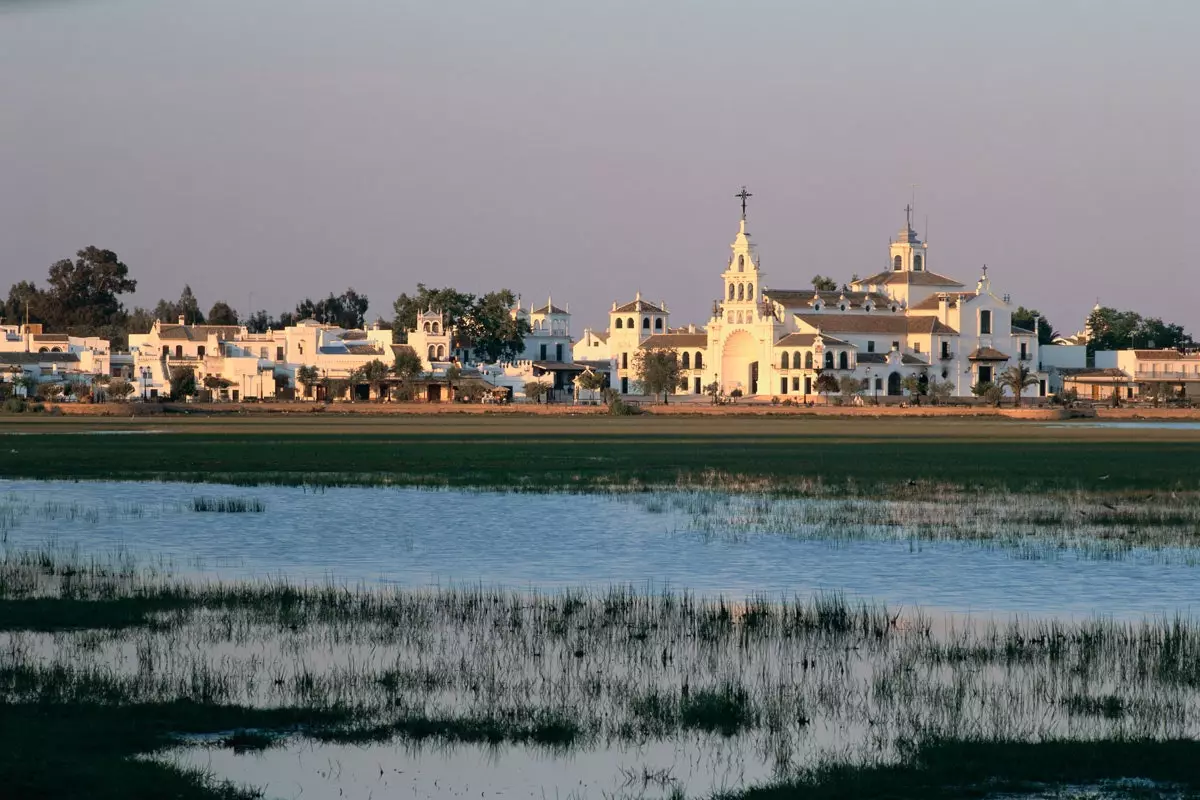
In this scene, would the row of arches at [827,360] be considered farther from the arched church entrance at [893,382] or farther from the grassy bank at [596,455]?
the grassy bank at [596,455]

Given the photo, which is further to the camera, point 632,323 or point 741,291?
point 632,323

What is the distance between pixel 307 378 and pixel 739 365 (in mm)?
39645

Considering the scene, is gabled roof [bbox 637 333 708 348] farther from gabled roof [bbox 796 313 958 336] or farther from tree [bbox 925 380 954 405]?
tree [bbox 925 380 954 405]

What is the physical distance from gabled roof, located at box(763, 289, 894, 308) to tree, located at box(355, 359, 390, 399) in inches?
1492

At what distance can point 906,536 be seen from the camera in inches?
1147

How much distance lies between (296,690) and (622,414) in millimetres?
103125

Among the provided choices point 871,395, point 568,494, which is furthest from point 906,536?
point 871,395

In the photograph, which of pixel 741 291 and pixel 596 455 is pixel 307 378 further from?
pixel 596 455

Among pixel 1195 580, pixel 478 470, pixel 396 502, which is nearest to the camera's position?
pixel 1195 580

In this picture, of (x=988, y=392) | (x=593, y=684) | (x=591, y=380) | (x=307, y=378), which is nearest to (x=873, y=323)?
(x=988, y=392)

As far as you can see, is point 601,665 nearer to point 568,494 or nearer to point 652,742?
point 652,742

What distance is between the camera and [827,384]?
143750 millimetres

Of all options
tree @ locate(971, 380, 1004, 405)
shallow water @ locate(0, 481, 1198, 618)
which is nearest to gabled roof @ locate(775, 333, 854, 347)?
tree @ locate(971, 380, 1004, 405)

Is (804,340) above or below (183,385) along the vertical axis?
above
